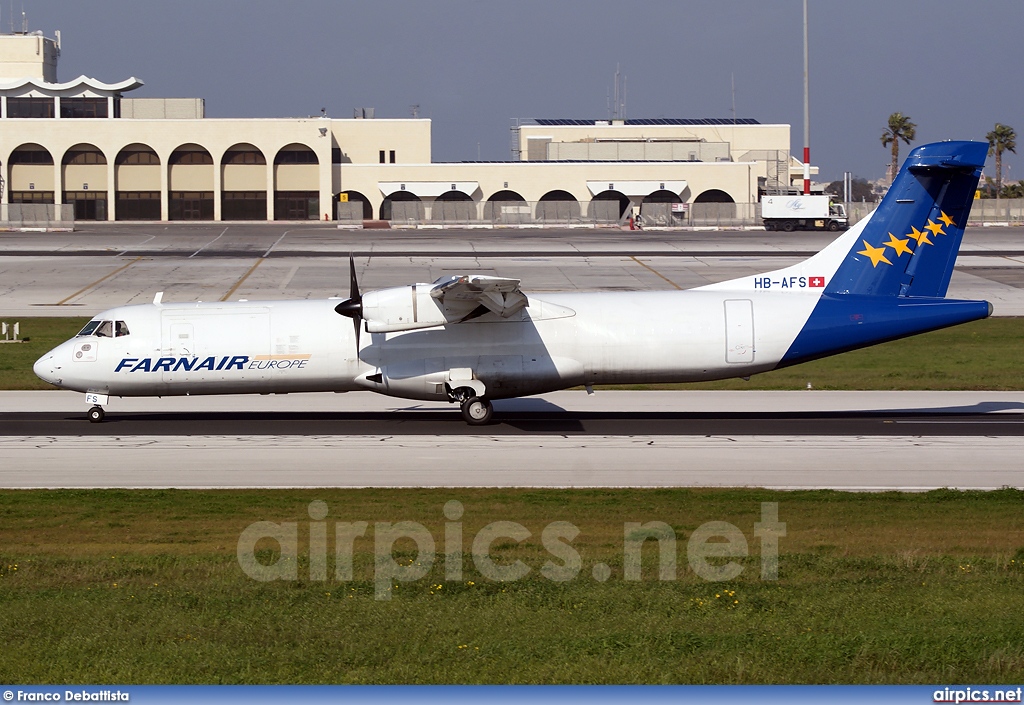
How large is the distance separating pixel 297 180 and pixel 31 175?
991 inches

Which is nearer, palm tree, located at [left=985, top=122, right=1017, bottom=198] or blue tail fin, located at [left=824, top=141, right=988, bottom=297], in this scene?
blue tail fin, located at [left=824, top=141, right=988, bottom=297]

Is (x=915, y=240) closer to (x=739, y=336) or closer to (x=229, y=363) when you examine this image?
(x=739, y=336)

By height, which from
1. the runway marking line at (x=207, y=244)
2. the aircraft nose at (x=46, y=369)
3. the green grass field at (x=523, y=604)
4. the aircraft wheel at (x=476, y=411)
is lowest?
the green grass field at (x=523, y=604)

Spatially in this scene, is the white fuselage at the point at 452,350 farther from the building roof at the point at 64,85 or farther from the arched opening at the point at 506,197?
the building roof at the point at 64,85

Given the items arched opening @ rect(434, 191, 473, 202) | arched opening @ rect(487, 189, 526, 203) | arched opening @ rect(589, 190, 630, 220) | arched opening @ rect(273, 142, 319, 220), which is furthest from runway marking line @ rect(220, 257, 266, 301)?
arched opening @ rect(487, 189, 526, 203)

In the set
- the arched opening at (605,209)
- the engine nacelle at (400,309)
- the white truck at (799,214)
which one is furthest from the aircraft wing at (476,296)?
the arched opening at (605,209)

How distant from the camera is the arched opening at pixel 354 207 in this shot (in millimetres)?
101375

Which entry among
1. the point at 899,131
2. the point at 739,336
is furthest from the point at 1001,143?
the point at 739,336

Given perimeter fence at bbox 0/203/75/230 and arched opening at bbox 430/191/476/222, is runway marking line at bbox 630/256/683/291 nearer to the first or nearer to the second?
arched opening at bbox 430/191/476/222

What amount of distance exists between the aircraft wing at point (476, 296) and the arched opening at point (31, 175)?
92.2m

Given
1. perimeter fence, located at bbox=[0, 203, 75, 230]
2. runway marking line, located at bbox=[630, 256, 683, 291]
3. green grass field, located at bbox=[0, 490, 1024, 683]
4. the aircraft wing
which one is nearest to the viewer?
green grass field, located at bbox=[0, 490, 1024, 683]

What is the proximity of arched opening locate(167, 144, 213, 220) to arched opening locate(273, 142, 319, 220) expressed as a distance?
657 cm

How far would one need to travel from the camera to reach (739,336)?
2464 cm

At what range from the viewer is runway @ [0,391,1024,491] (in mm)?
19594
